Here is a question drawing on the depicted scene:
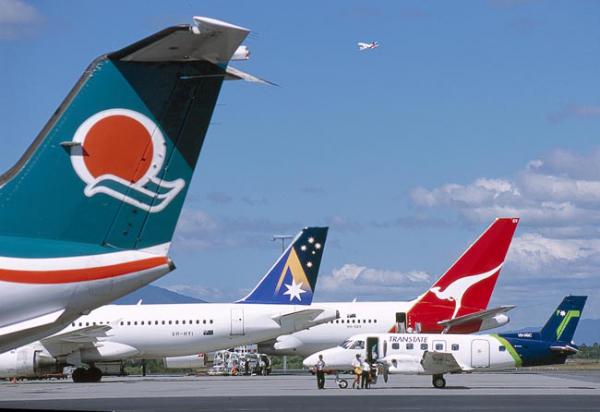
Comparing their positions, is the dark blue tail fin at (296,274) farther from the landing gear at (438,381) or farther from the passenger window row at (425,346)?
the landing gear at (438,381)

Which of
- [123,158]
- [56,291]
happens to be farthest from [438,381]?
[56,291]

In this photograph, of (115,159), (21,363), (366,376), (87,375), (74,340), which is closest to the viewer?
(115,159)

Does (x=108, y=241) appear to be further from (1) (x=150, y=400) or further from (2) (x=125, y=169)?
(1) (x=150, y=400)

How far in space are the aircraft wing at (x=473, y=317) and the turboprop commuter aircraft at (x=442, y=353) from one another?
8.67m

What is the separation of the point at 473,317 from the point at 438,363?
12934 mm

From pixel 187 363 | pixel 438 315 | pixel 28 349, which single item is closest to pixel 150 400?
pixel 28 349

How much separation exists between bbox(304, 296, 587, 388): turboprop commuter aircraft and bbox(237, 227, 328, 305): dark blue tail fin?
1054cm

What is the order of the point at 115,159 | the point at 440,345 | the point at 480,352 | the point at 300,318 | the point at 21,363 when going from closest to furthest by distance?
the point at 115,159, the point at 480,352, the point at 440,345, the point at 21,363, the point at 300,318

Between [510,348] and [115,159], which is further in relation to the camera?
[510,348]

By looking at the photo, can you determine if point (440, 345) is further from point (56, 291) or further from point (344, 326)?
point (56, 291)

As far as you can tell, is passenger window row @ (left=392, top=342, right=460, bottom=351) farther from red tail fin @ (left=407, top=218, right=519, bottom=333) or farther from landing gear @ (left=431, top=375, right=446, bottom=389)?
red tail fin @ (left=407, top=218, right=519, bottom=333)

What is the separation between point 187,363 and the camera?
204 ft

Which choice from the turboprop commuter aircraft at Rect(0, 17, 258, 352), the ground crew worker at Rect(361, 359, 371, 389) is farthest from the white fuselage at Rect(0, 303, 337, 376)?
the turboprop commuter aircraft at Rect(0, 17, 258, 352)

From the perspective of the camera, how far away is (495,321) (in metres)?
52.1
